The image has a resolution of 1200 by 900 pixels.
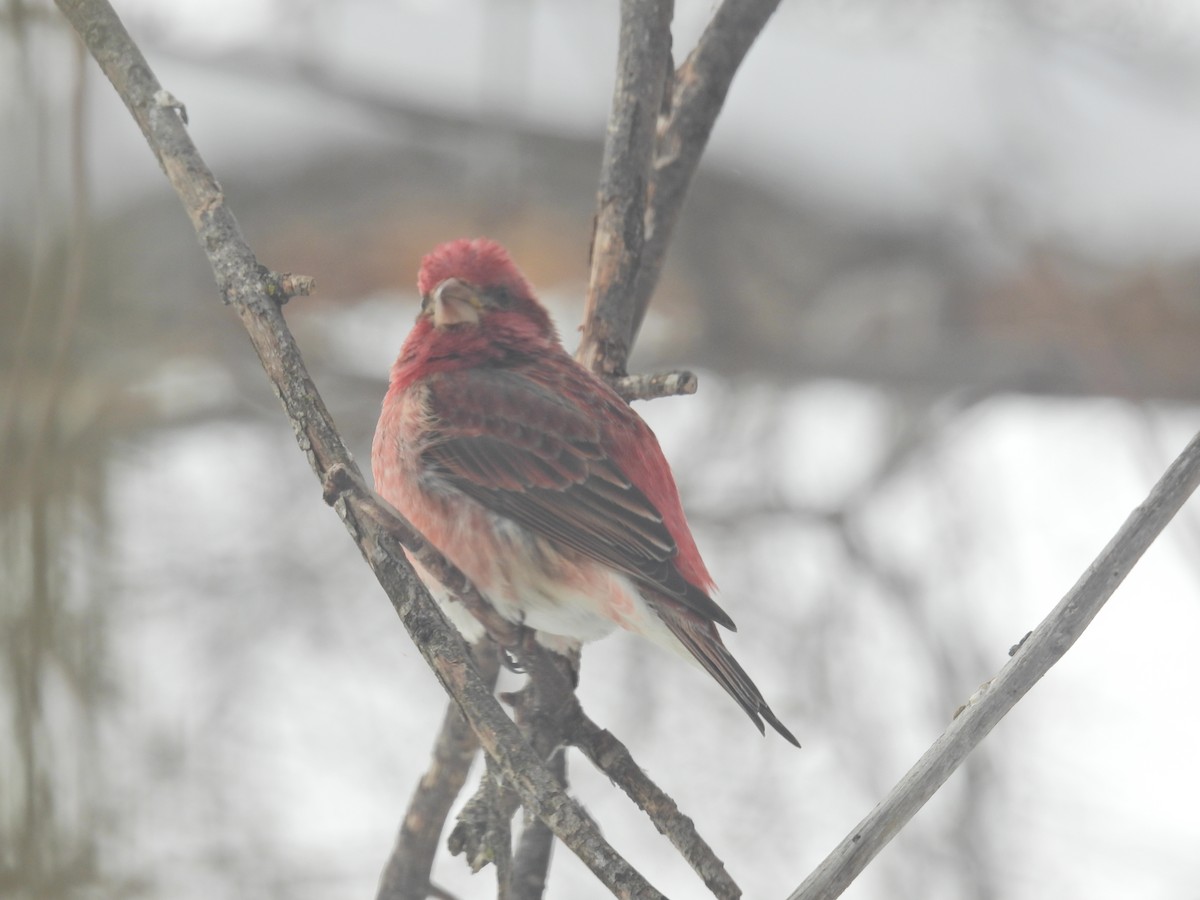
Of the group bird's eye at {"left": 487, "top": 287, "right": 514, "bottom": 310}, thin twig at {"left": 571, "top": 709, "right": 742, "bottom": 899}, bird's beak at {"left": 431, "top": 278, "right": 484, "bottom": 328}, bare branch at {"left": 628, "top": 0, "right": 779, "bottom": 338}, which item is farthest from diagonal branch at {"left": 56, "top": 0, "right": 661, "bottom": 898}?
bird's eye at {"left": 487, "top": 287, "right": 514, "bottom": 310}

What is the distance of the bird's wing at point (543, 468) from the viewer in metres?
2.69

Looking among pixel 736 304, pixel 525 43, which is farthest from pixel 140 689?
pixel 736 304

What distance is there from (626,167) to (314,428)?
3.54ft

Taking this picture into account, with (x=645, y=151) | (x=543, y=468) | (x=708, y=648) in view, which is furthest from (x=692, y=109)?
(x=708, y=648)

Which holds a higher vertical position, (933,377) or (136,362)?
(136,362)

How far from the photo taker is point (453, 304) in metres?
3.12

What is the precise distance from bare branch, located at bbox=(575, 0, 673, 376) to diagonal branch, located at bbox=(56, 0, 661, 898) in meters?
0.92

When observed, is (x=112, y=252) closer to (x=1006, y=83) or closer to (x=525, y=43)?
(x=525, y=43)

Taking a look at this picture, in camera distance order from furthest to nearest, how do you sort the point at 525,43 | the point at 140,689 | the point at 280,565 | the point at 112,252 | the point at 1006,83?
the point at 280,565 → the point at 1006,83 → the point at 525,43 → the point at 112,252 → the point at 140,689

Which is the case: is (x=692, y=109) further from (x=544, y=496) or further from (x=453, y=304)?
(x=544, y=496)

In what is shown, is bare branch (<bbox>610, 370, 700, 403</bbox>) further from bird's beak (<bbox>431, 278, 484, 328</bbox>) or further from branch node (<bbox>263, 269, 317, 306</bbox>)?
branch node (<bbox>263, 269, 317, 306</bbox>)

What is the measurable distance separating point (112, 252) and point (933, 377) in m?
4.23

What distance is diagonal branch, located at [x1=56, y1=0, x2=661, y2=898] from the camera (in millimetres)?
1653

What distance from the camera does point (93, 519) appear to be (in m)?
3.46
